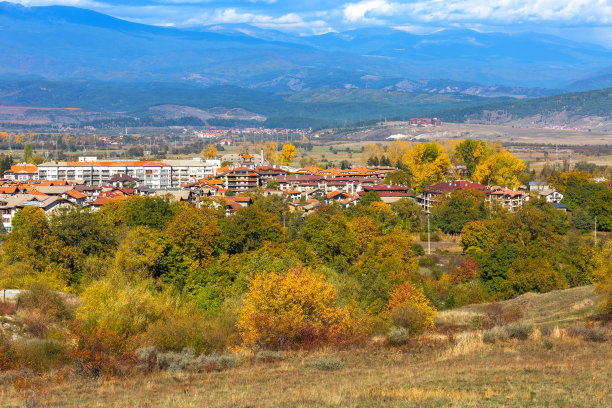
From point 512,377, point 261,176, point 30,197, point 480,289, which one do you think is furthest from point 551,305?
point 261,176

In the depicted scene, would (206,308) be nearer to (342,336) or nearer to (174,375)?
(342,336)

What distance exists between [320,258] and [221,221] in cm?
578

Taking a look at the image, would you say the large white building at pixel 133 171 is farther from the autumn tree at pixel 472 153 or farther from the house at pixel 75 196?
the autumn tree at pixel 472 153

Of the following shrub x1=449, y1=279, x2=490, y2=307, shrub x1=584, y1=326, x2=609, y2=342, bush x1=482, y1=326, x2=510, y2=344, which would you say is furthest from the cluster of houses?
shrub x1=584, y1=326, x2=609, y2=342

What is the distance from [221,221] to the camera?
1491 inches

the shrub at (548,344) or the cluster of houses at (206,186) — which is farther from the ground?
the cluster of houses at (206,186)

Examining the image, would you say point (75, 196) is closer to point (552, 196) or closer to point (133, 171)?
point (133, 171)

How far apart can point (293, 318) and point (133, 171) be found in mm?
63158

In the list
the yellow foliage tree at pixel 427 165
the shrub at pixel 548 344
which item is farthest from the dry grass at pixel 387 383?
the yellow foliage tree at pixel 427 165

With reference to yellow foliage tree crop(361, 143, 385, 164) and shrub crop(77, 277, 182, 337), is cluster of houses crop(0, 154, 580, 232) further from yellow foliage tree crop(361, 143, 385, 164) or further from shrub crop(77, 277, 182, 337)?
shrub crop(77, 277, 182, 337)

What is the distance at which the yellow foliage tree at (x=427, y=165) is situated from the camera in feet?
212

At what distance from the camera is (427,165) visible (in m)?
65.4

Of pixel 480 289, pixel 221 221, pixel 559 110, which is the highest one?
pixel 559 110

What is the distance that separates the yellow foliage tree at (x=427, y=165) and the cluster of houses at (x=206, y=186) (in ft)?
10.7
